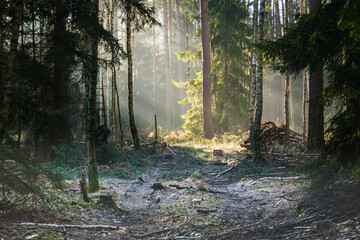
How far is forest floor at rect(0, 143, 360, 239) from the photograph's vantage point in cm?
450

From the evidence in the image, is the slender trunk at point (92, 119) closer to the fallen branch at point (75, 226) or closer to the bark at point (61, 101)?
the bark at point (61, 101)

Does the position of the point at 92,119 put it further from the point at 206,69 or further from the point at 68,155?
the point at 206,69

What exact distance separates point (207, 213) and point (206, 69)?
15.0 metres

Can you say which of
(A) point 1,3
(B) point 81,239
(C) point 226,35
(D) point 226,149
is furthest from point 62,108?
(C) point 226,35

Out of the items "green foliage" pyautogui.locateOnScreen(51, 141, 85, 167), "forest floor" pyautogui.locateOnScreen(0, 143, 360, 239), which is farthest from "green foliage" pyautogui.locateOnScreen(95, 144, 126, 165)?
"forest floor" pyautogui.locateOnScreen(0, 143, 360, 239)

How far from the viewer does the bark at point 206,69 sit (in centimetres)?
2009

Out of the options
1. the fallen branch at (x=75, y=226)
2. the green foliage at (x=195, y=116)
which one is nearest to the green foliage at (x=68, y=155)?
the fallen branch at (x=75, y=226)

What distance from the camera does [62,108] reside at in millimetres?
10008

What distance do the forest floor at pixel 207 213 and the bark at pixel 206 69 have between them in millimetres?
11173

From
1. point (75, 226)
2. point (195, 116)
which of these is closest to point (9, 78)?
point (75, 226)

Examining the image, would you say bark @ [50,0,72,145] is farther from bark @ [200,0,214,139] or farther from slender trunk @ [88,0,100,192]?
bark @ [200,0,214,139]

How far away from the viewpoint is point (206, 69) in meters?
20.2

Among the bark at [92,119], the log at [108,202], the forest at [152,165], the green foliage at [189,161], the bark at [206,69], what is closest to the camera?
the forest at [152,165]

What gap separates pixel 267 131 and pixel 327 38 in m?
10.0
